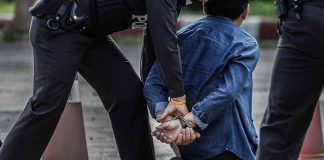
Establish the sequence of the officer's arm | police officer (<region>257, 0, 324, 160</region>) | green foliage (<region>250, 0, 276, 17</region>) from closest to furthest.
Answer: police officer (<region>257, 0, 324, 160</region>)
the officer's arm
green foliage (<region>250, 0, 276, 17</region>)

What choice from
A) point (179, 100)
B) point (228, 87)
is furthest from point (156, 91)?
point (228, 87)

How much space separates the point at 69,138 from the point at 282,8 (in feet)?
5.80

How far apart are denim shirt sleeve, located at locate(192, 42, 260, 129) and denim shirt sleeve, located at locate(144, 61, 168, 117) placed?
17 centimetres

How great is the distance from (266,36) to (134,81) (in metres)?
11.0

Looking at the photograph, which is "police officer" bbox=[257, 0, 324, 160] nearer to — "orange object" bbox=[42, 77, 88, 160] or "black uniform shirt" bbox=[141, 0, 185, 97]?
"black uniform shirt" bbox=[141, 0, 185, 97]

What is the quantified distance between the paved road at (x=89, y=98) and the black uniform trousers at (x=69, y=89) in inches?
47.4

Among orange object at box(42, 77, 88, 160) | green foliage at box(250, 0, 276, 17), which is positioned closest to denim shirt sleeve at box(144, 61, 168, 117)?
orange object at box(42, 77, 88, 160)

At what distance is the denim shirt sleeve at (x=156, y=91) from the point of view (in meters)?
4.44

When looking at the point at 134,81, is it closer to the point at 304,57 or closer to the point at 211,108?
the point at 211,108

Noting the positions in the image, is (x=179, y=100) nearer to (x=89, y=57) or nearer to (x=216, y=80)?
(x=216, y=80)

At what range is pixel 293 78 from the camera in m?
3.73

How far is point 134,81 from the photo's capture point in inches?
182

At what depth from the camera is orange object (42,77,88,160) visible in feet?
16.6

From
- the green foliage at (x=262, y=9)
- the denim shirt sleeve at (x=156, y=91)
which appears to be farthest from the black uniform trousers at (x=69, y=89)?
the green foliage at (x=262, y=9)
